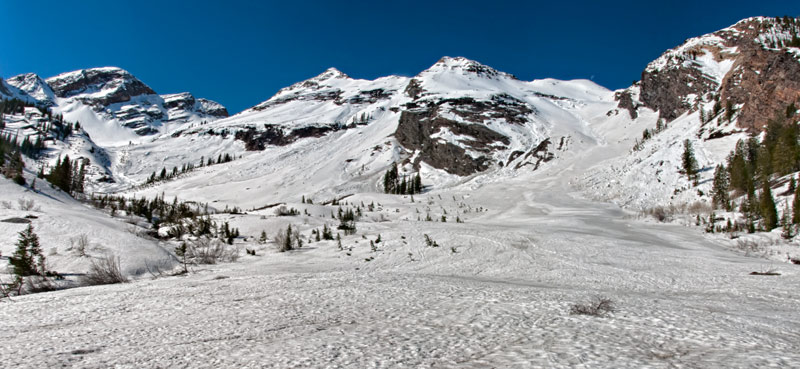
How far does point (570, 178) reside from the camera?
50469 millimetres

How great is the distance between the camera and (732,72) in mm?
54125

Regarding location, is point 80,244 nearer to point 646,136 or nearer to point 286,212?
point 286,212

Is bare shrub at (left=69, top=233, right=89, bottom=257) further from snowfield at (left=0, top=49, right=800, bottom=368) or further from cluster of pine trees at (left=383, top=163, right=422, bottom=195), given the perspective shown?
cluster of pine trees at (left=383, top=163, right=422, bottom=195)

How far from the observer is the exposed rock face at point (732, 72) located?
1469 inches

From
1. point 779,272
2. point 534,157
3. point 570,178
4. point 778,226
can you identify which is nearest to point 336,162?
point 534,157

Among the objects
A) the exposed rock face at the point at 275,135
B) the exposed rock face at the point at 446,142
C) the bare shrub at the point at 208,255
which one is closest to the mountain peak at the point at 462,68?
the exposed rock face at the point at 275,135

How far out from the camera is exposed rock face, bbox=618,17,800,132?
3731 centimetres

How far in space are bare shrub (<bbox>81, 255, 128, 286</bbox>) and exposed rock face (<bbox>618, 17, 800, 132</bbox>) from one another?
48.5 metres

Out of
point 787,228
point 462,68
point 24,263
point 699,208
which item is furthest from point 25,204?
point 462,68

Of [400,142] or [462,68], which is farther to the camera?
[462,68]

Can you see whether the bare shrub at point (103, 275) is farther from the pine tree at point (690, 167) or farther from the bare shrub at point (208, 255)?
the pine tree at point (690, 167)

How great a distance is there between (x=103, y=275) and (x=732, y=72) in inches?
2850

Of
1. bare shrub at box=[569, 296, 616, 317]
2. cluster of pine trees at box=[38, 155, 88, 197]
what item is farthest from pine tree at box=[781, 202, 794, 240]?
cluster of pine trees at box=[38, 155, 88, 197]

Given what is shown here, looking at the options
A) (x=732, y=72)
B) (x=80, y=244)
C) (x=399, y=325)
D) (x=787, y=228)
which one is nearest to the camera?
(x=399, y=325)
